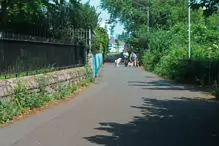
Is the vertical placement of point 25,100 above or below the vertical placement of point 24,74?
below

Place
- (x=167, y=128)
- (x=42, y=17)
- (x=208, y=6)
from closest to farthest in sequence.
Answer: (x=208, y=6), (x=167, y=128), (x=42, y=17)

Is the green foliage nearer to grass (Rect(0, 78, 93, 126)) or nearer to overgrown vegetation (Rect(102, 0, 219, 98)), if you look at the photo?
grass (Rect(0, 78, 93, 126))

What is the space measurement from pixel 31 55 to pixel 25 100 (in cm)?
223

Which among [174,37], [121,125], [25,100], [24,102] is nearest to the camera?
[121,125]

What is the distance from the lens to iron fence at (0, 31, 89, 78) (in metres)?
10.3

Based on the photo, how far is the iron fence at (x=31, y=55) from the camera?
10328 mm

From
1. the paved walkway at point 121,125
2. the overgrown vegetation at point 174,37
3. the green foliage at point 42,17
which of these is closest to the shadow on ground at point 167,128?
the paved walkway at point 121,125

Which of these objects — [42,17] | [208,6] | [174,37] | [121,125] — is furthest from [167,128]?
[174,37]

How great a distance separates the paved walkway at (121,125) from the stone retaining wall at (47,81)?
76 centimetres

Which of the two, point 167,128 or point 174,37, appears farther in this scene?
point 174,37

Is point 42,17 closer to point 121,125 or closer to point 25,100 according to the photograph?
point 25,100

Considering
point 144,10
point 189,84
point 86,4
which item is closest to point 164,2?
point 144,10

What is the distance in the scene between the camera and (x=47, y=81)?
39.4 ft

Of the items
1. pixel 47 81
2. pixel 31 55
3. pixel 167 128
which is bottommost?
pixel 167 128
